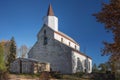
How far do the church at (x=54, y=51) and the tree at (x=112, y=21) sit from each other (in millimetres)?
41255

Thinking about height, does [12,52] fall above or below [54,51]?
above

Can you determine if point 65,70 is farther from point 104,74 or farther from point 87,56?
point 87,56

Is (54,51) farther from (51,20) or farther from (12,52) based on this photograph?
(12,52)

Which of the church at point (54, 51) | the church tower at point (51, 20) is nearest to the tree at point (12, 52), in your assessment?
the church at point (54, 51)

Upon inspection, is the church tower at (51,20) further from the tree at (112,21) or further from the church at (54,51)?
the tree at (112,21)

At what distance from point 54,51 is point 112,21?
45004 millimetres

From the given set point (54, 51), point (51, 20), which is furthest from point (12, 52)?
point (54, 51)

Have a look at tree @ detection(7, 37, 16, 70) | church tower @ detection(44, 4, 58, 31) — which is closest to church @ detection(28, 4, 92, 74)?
church tower @ detection(44, 4, 58, 31)

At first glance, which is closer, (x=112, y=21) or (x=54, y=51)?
(x=112, y=21)

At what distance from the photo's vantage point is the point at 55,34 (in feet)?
223

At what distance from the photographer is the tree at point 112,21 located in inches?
850

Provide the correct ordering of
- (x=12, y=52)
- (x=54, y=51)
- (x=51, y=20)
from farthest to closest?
1. (x=12, y=52)
2. (x=51, y=20)
3. (x=54, y=51)

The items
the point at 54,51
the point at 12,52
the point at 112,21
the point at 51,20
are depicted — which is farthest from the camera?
the point at 12,52

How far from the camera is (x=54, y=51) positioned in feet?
218
